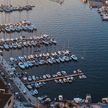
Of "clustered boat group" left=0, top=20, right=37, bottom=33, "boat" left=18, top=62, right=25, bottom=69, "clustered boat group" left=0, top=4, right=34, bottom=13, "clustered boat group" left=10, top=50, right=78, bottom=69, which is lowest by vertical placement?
"boat" left=18, top=62, right=25, bottom=69

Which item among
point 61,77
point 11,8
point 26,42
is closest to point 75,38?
point 26,42

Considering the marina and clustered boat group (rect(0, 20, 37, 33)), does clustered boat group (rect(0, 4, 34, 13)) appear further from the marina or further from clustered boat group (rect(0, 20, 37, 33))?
the marina

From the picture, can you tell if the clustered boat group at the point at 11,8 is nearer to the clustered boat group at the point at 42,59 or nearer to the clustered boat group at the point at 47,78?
the clustered boat group at the point at 42,59

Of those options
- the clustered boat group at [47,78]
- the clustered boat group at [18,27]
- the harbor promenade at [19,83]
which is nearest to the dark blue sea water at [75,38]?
the clustered boat group at [47,78]

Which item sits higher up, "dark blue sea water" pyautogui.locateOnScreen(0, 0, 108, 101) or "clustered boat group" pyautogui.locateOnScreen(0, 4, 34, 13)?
"clustered boat group" pyautogui.locateOnScreen(0, 4, 34, 13)

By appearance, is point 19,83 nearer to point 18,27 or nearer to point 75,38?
point 75,38

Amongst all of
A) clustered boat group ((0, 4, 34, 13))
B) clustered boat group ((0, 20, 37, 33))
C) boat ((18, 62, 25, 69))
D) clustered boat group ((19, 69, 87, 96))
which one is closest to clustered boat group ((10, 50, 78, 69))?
boat ((18, 62, 25, 69))

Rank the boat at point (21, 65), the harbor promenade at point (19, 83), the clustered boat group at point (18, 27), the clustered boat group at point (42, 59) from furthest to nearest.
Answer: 1. the clustered boat group at point (18, 27)
2. the clustered boat group at point (42, 59)
3. the boat at point (21, 65)
4. the harbor promenade at point (19, 83)
